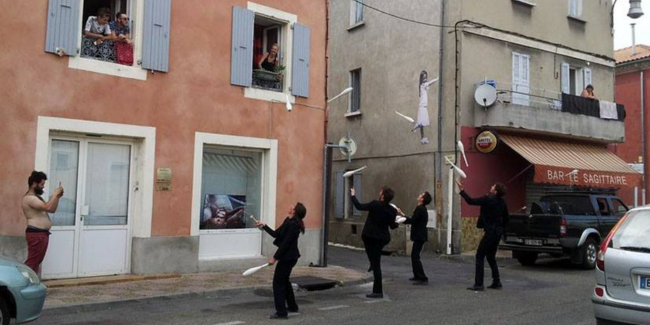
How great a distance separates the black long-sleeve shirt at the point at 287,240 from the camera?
8039mm

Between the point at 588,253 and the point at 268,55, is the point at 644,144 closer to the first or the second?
the point at 588,253

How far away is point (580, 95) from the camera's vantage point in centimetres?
2036

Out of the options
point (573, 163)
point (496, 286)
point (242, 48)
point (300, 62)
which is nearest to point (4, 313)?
point (242, 48)

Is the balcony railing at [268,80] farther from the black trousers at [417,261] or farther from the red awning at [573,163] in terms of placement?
the red awning at [573,163]

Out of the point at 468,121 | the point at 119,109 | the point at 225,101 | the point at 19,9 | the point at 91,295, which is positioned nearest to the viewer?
the point at 91,295

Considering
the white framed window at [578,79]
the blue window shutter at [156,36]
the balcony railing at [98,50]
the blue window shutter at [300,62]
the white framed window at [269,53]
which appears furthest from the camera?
the white framed window at [578,79]

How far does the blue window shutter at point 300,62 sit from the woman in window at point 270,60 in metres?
0.38

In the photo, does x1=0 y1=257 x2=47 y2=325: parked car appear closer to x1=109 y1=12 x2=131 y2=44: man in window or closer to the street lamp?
x1=109 y1=12 x2=131 y2=44: man in window

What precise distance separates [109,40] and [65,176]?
2535 mm

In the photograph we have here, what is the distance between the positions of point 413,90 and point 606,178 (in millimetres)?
6564

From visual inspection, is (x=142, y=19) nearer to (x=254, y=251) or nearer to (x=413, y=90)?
(x=254, y=251)

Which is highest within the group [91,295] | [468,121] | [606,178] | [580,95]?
[580,95]

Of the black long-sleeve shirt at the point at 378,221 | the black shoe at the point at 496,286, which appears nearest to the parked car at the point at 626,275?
the black long-sleeve shirt at the point at 378,221

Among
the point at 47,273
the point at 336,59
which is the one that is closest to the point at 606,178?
the point at 336,59
